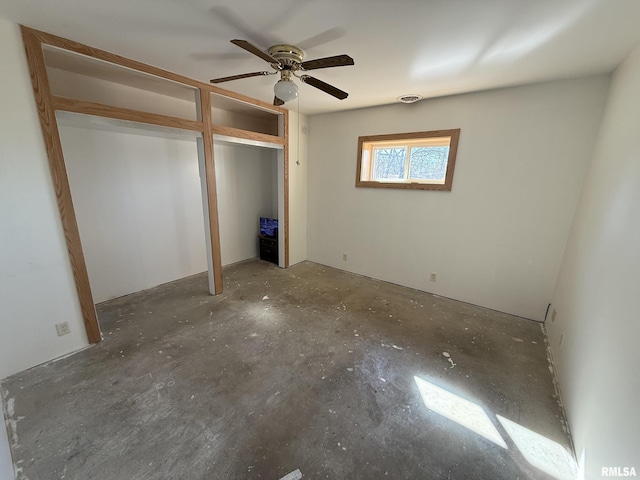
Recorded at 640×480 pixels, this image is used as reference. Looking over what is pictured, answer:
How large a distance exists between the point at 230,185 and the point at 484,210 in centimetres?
361

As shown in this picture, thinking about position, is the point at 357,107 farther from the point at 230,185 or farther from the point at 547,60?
the point at 230,185

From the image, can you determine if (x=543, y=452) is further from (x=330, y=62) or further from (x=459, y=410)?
(x=330, y=62)

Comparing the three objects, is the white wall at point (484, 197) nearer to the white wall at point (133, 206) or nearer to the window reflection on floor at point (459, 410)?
the window reflection on floor at point (459, 410)

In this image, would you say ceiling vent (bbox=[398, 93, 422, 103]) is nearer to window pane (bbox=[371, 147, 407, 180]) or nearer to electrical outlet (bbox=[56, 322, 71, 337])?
window pane (bbox=[371, 147, 407, 180])

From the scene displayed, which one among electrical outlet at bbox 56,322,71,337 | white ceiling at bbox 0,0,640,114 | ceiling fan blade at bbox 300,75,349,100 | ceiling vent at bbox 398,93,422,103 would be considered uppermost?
ceiling vent at bbox 398,93,422,103

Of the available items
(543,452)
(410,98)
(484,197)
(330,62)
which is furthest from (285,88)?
(543,452)

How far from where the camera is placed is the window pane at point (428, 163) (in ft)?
10.1

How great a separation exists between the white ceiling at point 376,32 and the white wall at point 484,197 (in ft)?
1.22

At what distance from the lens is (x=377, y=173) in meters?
3.67

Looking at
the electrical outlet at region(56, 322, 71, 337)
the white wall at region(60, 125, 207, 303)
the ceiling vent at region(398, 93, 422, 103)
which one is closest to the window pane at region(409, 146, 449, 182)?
the ceiling vent at region(398, 93, 422, 103)

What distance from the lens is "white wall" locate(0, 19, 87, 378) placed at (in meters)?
1.68

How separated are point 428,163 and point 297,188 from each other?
1983 millimetres

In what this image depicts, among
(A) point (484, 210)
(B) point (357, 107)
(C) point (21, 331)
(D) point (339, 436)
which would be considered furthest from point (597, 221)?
(C) point (21, 331)

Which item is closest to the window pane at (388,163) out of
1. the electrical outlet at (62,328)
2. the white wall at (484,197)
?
the white wall at (484,197)
